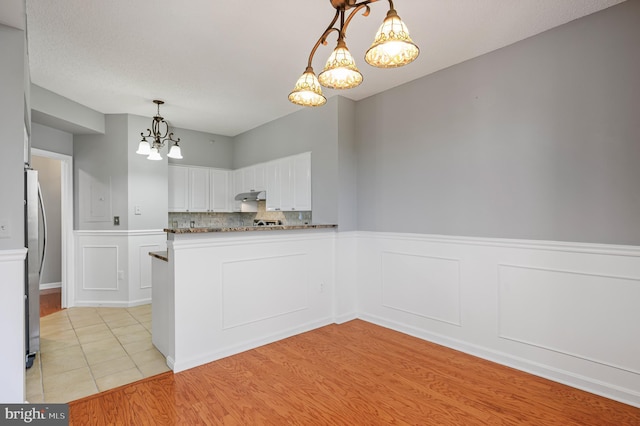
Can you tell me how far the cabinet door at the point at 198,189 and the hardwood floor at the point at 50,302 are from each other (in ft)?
7.41

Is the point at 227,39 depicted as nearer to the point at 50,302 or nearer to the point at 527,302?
the point at 527,302

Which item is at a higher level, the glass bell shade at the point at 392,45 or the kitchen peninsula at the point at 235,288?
the glass bell shade at the point at 392,45

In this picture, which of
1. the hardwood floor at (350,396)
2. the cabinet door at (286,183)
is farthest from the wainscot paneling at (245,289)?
the cabinet door at (286,183)

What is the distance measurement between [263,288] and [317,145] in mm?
1940

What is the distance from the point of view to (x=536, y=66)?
104 inches

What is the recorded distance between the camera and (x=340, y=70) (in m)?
1.65

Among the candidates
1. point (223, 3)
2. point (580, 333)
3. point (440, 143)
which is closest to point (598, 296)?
point (580, 333)

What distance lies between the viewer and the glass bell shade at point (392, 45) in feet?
4.49

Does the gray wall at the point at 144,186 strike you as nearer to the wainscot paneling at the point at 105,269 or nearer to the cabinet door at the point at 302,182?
the wainscot paneling at the point at 105,269

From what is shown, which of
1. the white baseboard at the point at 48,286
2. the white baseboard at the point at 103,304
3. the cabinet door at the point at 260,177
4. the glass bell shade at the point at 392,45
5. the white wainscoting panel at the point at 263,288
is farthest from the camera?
the white baseboard at the point at 48,286

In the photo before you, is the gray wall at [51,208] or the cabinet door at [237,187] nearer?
the gray wall at [51,208]

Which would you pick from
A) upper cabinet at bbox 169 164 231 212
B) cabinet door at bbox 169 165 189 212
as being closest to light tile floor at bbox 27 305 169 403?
cabinet door at bbox 169 165 189 212

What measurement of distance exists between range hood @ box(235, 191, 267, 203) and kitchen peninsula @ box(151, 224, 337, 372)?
1726 millimetres

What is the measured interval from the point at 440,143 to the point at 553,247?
136 cm
